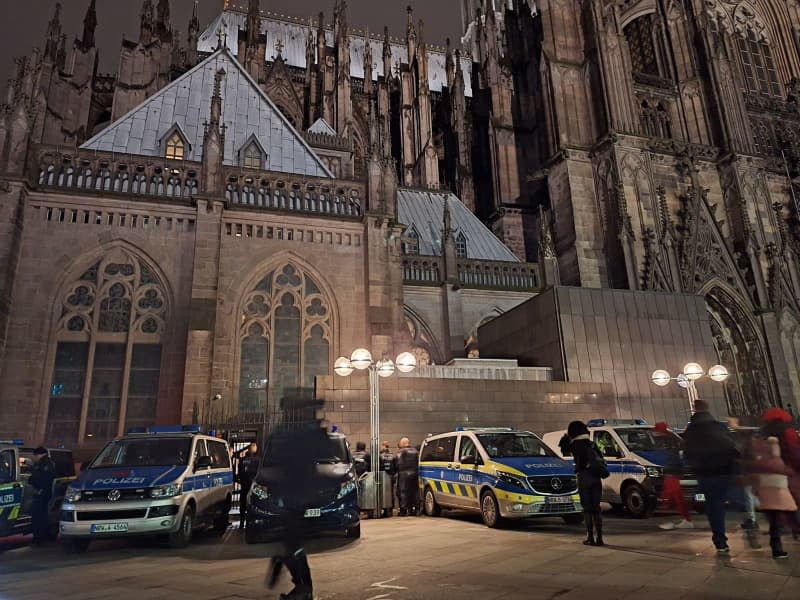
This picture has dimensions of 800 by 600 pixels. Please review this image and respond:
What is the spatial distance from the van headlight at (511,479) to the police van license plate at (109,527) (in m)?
5.84

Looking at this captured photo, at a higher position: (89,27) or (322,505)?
(89,27)

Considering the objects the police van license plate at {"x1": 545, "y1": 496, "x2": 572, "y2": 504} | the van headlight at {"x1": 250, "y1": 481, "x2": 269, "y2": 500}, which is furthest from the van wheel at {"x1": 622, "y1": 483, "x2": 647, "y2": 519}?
the van headlight at {"x1": 250, "y1": 481, "x2": 269, "y2": 500}

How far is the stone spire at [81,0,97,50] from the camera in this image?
32188 mm

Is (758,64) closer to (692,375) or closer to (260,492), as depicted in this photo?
(692,375)

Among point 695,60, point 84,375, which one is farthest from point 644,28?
point 84,375

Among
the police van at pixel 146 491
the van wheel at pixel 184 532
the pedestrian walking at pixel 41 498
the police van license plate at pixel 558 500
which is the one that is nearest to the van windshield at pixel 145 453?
the police van at pixel 146 491

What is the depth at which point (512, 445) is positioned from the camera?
10.6 meters

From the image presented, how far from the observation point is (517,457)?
32.9 ft

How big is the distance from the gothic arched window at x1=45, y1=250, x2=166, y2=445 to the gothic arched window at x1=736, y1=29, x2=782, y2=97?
143 ft

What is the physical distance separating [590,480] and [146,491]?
20.6ft

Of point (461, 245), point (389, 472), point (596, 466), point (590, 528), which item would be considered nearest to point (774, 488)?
point (596, 466)

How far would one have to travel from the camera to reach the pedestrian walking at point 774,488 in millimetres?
6449

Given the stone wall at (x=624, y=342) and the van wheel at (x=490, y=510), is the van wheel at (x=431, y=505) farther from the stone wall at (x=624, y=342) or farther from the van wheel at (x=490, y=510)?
the stone wall at (x=624, y=342)

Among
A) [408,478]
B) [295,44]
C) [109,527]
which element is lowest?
[109,527]
